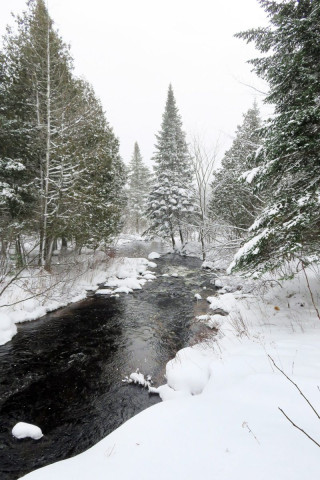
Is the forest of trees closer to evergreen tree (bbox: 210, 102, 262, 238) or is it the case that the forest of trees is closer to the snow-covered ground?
evergreen tree (bbox: 210, 102, 262, 238)

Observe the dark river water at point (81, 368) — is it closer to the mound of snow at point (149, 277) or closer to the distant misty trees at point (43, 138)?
the mound of snow at point (149, 277)

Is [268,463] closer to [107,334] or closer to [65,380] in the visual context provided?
[65,380]

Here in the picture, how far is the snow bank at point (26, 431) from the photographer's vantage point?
3428mm

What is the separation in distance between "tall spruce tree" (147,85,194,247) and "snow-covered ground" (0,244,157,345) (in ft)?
21.8

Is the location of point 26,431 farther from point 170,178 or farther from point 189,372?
point 170,178

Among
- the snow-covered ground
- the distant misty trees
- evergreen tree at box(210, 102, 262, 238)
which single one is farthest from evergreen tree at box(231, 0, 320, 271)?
the distant misty trees

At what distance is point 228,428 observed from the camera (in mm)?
2164

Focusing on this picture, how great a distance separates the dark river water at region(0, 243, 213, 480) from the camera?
3414 mm

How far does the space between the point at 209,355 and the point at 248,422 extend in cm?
236

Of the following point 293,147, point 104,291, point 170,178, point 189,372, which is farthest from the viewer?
point 170,178

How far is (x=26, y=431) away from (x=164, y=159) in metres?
21.4

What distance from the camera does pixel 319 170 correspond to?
14.4 feet

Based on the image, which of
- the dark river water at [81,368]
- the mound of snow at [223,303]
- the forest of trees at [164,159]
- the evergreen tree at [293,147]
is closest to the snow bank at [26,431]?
the dark river water at [81,368]

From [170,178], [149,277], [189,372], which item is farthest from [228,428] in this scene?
[170,178]
